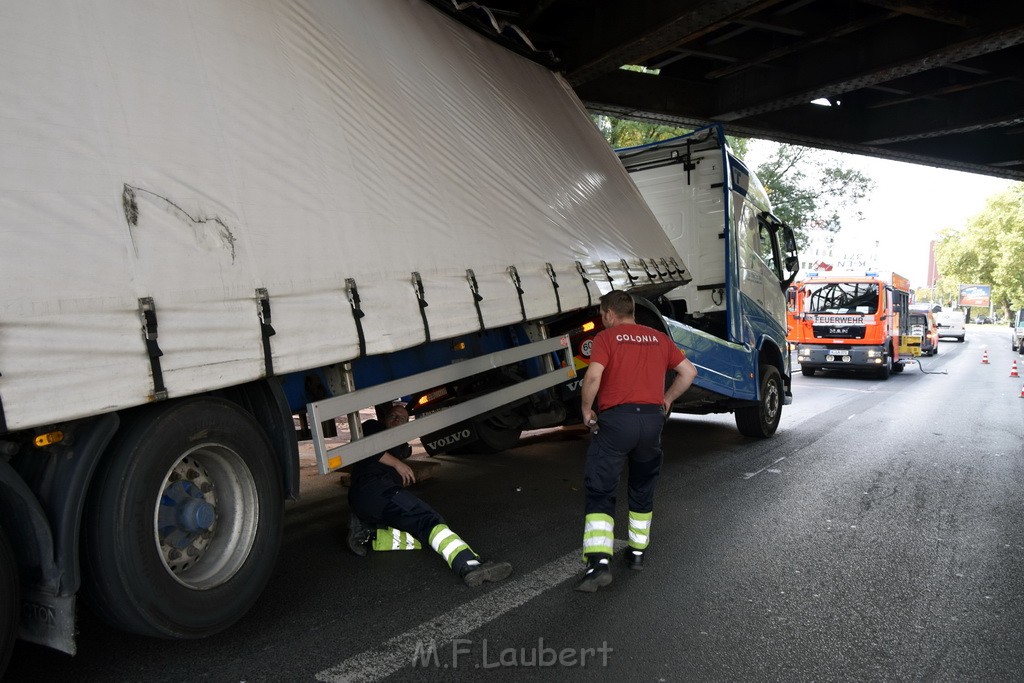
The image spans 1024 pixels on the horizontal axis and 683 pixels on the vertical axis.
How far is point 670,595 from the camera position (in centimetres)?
407

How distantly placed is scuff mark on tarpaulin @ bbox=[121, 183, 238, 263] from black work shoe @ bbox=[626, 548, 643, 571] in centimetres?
278

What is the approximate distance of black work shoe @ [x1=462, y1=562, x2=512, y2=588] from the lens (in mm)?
4129

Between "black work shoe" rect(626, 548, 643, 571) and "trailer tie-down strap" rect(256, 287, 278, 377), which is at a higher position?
"trailer tie-down strap" rect(256, 287, 278, 377)

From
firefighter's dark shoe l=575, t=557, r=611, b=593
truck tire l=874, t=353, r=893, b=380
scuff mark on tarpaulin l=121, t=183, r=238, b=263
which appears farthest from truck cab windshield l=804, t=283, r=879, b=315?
scuff mark on tarpaulin l=121, t=183, r=238, b=263

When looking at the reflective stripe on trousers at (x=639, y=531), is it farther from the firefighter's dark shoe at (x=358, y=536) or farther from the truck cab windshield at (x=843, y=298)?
the truck cab windshield at (x=843, y=298)

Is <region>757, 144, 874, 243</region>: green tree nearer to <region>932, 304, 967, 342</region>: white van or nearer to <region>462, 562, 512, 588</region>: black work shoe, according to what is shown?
<region>462, 562, 512, 588</region>: black work shoe

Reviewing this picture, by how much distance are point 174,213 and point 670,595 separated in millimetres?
3042

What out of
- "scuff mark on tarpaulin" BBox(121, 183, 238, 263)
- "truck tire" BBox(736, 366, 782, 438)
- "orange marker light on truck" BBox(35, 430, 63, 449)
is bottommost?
"truck tire" BBox(736, 366, 782, 438)

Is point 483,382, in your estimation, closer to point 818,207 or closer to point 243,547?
point 243,547

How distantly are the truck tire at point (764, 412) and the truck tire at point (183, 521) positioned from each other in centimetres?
663

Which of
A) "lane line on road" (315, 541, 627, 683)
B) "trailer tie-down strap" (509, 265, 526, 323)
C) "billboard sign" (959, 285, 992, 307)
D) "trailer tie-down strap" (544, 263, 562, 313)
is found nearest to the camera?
"lane line on road" (315, 541, 627, 683)

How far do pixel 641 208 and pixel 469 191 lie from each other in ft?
9.58

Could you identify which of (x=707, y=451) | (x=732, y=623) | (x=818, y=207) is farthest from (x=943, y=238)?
(x=732, y=623)

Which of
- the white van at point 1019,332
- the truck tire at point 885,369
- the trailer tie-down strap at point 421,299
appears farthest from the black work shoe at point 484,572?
the white van at point 1019,332
